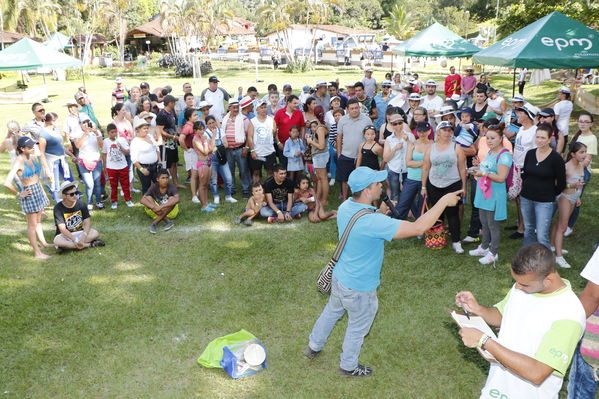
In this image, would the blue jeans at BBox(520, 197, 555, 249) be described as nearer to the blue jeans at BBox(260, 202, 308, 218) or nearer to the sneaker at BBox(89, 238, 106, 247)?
the blue jeans at BBox(260, 202, 308, 218)

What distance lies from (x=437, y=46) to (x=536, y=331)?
12378 mm

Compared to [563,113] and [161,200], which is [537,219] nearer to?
[563,113]

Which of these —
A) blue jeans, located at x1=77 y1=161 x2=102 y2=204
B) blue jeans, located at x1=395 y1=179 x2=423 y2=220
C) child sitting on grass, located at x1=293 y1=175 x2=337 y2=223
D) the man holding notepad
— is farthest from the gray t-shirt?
the man holding notepad

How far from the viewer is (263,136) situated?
31.8ft

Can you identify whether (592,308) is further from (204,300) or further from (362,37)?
(362,37)

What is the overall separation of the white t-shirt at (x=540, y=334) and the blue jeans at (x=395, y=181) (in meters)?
5.44

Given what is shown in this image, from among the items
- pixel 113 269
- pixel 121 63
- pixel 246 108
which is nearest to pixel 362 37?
pixel 121 63

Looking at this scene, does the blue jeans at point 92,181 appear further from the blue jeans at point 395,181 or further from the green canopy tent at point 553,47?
the green canopy tent at point 553,47

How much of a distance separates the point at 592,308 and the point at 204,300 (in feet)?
15.0

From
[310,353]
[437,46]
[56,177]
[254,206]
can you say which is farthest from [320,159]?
[437,46]

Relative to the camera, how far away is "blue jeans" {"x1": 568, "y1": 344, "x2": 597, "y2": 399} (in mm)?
3080

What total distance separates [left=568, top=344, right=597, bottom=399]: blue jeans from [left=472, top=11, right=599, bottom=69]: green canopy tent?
6568 millimetres

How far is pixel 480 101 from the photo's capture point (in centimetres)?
955

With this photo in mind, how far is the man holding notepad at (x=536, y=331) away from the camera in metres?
2.54
